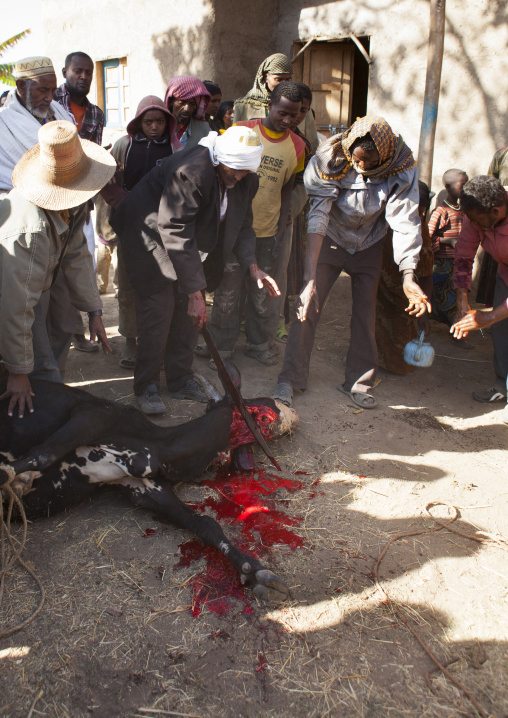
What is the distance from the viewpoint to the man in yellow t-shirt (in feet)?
14.9

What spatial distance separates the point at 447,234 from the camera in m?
6.12

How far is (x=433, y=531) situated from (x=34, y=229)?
8.47ft

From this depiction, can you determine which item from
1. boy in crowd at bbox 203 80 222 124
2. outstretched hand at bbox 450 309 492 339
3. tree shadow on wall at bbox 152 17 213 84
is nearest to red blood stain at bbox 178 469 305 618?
outstretched hand at bbox 450 309 492 339

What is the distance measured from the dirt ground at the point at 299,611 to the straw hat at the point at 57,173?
158 centimetres

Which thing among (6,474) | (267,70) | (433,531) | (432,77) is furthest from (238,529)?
(432,77)

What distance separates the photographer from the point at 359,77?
33.9 feet

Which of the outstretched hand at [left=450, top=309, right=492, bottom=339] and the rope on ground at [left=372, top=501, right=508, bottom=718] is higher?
the outstretched hand at [left=450, top=309, right=492, bottom=339]

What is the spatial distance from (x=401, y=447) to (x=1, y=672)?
279 cm

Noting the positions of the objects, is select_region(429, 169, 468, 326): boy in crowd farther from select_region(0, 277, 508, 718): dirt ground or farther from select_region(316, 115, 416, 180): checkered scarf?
select_region(0, 277, 508, 718): dirt ground

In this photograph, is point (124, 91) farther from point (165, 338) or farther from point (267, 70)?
point (165, 338)

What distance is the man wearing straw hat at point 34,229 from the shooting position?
113 inches

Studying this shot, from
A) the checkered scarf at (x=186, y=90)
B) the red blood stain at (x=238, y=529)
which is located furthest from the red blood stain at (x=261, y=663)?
the checkered scarf at (x=186, y=90)

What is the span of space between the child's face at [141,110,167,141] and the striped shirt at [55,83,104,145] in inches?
30.0

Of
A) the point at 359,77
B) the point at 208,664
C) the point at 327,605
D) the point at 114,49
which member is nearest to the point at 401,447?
the point at 327,605
